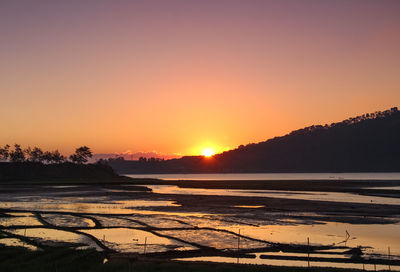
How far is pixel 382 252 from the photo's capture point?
32.4 m

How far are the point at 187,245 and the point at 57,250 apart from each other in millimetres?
10892

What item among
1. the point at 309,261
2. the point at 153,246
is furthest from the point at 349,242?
the point at 153,246

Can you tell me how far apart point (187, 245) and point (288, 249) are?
8.51 meters

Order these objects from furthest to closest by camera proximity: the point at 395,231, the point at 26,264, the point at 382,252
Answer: the point at 395,231 < the point at 382,252 < the point at 26,264

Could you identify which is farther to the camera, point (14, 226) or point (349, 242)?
point (14, 226)

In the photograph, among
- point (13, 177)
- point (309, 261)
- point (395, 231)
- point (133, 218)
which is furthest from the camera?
point (13, 177)

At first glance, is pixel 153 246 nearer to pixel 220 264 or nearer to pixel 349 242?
pixel 220 264

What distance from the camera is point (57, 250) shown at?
2995 cm

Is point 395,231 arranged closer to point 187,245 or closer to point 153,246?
point 187,245

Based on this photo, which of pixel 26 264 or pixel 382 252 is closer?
pixel 26 264

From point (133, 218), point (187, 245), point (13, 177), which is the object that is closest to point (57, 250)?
point (187, 245)

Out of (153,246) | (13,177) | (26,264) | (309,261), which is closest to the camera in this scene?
(26,264)

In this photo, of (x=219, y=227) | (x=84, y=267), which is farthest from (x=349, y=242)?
(x=84, y=267)

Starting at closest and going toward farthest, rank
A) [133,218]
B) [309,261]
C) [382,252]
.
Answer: [309,261]
[382,252]
[133,218]
